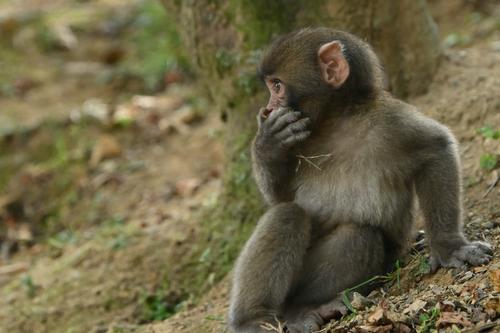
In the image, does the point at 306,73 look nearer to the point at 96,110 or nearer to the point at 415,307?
the point at 415,307

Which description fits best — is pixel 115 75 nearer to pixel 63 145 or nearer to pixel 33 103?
pixel 33 103

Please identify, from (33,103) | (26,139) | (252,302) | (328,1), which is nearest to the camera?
(252,302)

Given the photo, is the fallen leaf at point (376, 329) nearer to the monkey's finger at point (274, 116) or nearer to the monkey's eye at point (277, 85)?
the monkey's finger at point (274, 116)

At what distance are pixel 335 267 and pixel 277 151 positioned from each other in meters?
0.84

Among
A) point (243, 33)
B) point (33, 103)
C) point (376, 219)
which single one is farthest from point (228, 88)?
point (33, 103)

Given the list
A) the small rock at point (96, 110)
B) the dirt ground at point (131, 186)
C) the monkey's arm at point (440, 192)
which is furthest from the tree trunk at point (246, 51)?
the small rock at point (96, 110)

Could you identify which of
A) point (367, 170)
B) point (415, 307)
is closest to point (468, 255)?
point (415, 307)

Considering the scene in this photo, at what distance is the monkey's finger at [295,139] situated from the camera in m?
5.75

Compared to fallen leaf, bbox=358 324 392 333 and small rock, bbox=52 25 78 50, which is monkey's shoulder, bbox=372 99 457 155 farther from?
small rock, bbox=52 25 78 50

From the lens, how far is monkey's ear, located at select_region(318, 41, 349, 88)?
229 inches

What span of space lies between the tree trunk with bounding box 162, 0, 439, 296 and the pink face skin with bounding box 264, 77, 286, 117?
156 centimetres

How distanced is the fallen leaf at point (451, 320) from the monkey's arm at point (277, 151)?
4.99 ft

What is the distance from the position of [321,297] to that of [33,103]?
741 cm

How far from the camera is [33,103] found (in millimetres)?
12273
